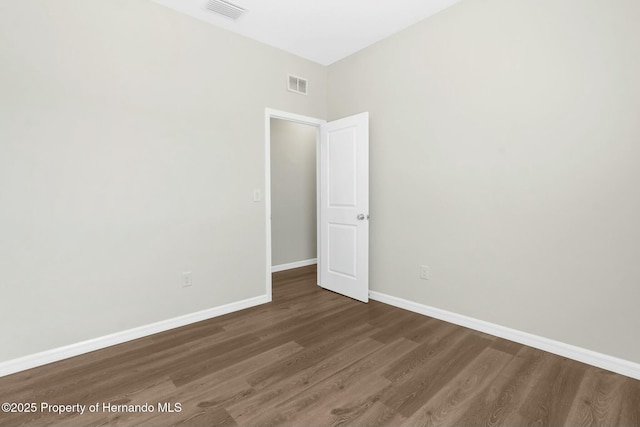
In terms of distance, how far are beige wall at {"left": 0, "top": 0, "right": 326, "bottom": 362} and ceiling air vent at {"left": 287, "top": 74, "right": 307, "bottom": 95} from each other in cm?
28

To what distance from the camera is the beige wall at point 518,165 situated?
203 centimetres

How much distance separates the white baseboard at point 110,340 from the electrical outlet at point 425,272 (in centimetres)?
177

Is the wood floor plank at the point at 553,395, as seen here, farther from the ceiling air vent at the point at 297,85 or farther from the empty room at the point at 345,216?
the ceiling air vent at the point at 297,85

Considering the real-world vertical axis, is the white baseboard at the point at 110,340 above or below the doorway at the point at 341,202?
below

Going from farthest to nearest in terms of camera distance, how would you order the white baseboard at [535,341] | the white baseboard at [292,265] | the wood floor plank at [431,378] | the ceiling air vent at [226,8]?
1. the white baseboard at [292,265]
2. the ceiling air vent at [226,8]
3. the white baseboard at [535,341]
4. the wood floor plank at [431,378]

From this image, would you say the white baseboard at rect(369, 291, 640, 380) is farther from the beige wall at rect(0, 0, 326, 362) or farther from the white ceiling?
the white ceiling

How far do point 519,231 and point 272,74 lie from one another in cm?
286

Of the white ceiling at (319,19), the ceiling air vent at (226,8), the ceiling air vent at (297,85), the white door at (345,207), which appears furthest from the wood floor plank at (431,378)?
the ceiling air vent at (226,8)

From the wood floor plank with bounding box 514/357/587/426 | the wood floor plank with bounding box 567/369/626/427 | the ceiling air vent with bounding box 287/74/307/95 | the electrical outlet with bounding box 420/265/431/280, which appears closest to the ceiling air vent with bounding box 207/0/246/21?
the ceiling air vent with bounding box 287/74/307/95

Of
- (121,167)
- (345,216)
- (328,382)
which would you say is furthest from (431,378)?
(121,167)

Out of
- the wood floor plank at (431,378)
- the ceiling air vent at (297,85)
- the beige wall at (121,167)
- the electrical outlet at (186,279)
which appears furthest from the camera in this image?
the ceiling air vent at (297,85)

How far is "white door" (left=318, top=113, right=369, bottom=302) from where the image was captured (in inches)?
133

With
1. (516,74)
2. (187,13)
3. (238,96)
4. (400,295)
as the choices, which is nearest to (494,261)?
(400,295)

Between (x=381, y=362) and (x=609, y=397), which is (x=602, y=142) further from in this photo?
(x=381, y=362)
